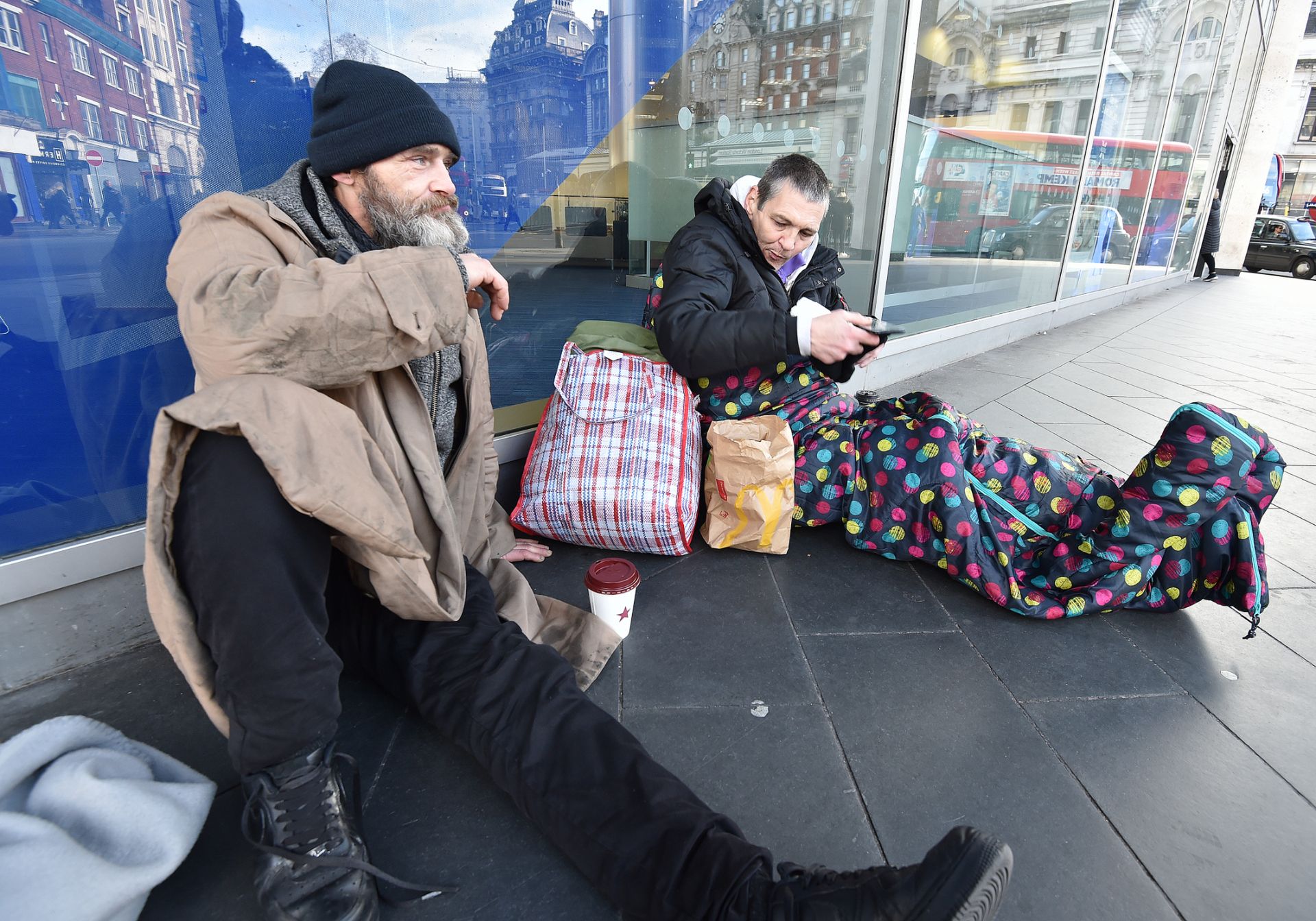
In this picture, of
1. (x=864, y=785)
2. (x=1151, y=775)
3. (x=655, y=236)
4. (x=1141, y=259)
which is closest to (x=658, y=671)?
(x=864, y=785)

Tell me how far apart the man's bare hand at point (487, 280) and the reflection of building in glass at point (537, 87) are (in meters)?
1.12

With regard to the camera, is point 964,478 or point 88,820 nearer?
point 88,820

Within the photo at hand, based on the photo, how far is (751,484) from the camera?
2.25 m

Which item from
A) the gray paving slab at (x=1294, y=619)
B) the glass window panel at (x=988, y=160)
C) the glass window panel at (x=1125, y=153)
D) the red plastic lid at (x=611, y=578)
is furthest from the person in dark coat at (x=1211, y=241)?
the red plastic lid at (x=611, y=578)

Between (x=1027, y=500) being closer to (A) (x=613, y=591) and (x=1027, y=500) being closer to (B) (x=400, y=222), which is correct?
(A) (x=613, y=591)

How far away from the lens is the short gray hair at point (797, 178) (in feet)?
7.57

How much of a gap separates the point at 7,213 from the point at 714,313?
1.78 metres

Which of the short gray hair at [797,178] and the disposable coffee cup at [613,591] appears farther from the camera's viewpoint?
the short gray hair at [797,178]

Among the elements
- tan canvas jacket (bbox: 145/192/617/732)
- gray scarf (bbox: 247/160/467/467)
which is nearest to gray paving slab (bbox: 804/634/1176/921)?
tan canvas jacket (bbox: 145/192/617/732)

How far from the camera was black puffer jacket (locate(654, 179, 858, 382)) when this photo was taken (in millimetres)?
2215

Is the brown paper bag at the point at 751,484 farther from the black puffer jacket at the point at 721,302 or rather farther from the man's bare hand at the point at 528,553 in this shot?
the man's bare hand at the point at 528,553

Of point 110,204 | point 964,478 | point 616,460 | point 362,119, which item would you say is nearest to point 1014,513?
point 964,478

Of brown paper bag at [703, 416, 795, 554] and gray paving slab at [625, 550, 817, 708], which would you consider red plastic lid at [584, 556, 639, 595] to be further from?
brown paper bag at [703, 416, 795, 554]

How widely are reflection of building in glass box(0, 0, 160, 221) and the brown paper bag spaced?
1.74 m
